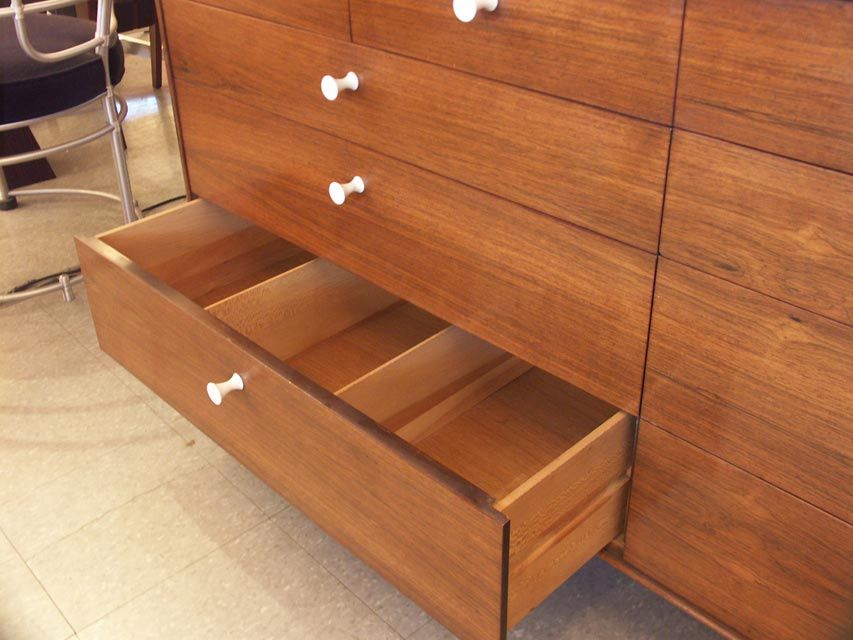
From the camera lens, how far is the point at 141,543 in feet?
4.33

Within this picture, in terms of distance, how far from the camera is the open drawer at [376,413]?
0.93 m

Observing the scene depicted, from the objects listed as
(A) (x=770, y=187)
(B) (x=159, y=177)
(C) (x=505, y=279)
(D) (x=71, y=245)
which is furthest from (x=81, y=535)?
(B) (x=159, y=177)

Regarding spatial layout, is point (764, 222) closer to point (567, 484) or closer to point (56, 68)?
point (567, 484)

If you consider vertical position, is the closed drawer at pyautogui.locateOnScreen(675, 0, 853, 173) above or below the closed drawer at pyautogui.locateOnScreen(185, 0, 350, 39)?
above

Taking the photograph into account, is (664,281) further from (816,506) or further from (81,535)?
(81,535)

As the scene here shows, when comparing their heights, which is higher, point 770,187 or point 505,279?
point 770,187

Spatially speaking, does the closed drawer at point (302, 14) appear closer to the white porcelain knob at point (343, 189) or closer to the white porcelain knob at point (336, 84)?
the white porcelain knob at point (336, 84)

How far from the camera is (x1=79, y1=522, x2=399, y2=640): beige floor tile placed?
119cm

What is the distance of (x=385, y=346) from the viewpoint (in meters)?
1.41

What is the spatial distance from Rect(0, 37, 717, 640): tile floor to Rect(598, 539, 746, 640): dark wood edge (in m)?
0.15

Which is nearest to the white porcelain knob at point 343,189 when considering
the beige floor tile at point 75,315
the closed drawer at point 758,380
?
the closed drawer at point 758,380

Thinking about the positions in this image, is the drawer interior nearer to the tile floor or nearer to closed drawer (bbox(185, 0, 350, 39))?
the tile floor

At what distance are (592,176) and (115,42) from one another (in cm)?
114

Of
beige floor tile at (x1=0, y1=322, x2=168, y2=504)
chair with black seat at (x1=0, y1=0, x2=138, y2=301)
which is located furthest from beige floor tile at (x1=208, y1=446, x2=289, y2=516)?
chair with black seat at (x1=0, y1=0, x2=138, y2=301)
